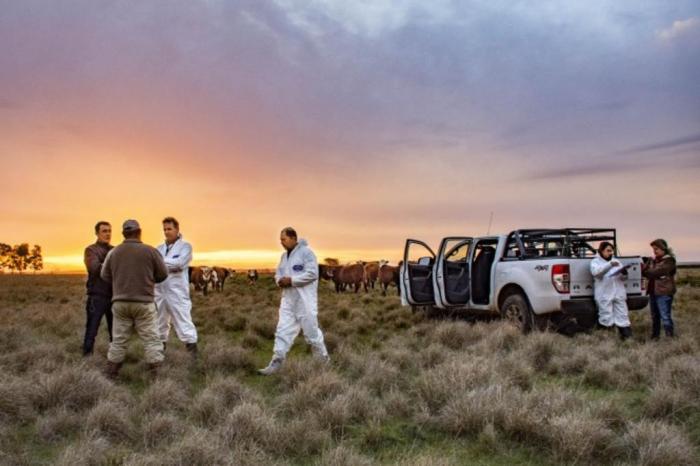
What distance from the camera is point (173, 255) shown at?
8969 millimetres

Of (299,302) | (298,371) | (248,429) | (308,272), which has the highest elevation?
(308,272)

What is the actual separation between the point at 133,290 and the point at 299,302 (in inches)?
86.7

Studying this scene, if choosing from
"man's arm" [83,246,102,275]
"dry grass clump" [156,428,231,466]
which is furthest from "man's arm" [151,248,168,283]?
"dry grass clump" [156,428,231,466]

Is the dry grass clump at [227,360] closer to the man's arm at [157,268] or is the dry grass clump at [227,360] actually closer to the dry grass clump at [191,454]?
the man's arm at [157,268]

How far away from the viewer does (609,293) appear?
10344 millimetres

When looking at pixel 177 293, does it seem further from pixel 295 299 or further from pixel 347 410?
pixel 347 410

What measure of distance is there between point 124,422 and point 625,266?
8.79m

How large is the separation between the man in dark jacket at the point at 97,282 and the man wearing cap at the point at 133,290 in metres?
1.15

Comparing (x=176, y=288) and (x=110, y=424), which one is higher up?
(x=176, y=288)

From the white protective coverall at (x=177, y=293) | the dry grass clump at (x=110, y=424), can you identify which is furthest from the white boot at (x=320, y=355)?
the dry grass clump at (x=110, y=424)

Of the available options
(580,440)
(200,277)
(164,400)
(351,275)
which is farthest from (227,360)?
(200,277)

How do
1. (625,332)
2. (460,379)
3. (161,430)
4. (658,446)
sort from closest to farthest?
(658,446) → (161,430) → (460,379) → (625,332)

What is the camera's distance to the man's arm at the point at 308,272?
26.9 ft

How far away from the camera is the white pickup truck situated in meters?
10.4
